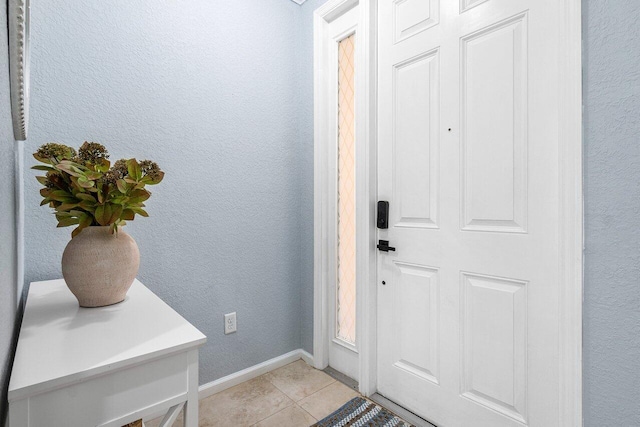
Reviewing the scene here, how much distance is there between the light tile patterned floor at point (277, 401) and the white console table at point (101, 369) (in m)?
0.91

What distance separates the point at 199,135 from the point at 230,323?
3.36 ft

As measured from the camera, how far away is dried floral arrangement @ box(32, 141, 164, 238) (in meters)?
0.90

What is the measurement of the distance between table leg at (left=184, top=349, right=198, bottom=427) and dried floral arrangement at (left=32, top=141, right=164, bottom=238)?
0.45m

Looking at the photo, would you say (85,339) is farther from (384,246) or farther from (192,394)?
(384,246)

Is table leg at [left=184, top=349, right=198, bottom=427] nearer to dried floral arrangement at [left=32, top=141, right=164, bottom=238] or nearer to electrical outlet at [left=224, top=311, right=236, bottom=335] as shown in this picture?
dried floral arrangement at [left=32, top=141, right=164, bottom=238]

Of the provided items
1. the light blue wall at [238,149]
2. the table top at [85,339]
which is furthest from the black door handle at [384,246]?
the table top at [85,339]

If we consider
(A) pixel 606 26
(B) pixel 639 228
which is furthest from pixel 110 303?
(A) pixel 606 26

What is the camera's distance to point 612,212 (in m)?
0.98

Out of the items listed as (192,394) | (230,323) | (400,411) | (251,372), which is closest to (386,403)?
(400,411)

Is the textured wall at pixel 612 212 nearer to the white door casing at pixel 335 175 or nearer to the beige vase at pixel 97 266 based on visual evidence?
the white door casing at pixel 335 175

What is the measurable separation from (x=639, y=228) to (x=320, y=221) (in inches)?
53.9

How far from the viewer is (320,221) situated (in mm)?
1957

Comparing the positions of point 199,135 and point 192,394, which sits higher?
point 199,135

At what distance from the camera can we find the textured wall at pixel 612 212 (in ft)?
3.09
